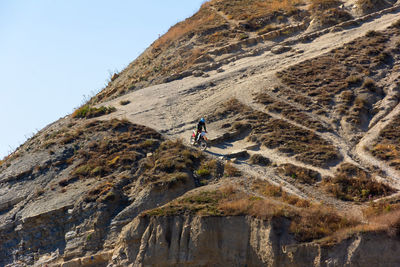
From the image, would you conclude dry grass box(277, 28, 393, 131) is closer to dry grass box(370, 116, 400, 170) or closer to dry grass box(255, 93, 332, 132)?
dry grass box(255, 93, 332, 132)

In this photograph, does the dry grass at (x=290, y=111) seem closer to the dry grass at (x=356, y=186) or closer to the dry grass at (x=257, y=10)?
the dry grass at (x=356, y=186)

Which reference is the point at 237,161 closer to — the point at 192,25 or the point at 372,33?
the point at 372,33

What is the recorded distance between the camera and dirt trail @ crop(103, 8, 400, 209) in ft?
140

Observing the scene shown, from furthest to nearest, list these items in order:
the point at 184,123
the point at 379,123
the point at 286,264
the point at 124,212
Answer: the point at 184,123 → the point at 379,123 → the point at 124,212 → the point at 286,264

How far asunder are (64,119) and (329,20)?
24.1 m

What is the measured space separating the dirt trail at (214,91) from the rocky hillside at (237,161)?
18 cm

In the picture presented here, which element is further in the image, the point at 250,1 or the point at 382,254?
the point at 250,1

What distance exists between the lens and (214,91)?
4684 centimetres

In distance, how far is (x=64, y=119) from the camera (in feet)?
162

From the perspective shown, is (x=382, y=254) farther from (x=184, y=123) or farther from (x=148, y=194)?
(x=184, y=123)

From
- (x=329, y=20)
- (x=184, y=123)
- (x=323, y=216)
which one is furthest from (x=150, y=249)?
(x=329, y=20)

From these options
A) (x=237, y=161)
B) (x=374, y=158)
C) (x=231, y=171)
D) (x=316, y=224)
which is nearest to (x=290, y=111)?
(x=237, y=161)

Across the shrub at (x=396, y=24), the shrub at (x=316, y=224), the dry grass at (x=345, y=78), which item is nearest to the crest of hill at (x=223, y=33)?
the shrub at (x=396, y=24)

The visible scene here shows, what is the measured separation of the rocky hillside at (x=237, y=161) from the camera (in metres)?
25.7
